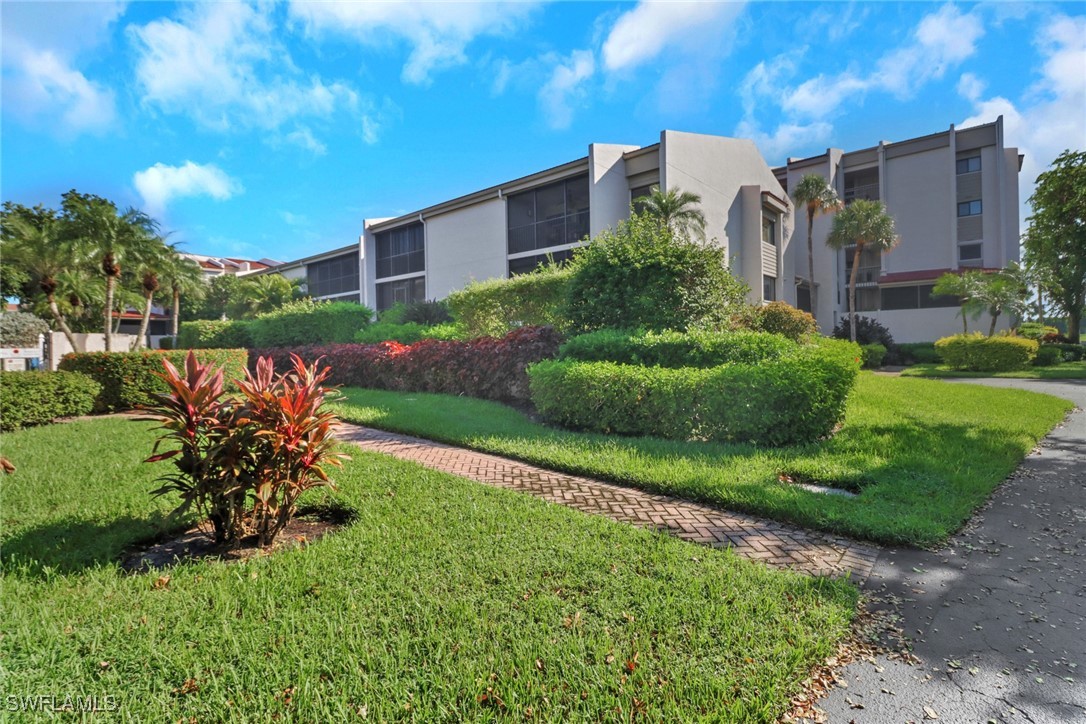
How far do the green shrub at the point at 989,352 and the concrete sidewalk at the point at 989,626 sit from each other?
65.2 ft

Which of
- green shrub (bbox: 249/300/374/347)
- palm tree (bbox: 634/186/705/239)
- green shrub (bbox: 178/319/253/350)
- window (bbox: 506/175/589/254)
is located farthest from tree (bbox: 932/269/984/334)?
green shrub (bbox: 178/319/253/350)

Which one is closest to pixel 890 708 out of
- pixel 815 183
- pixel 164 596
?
pixel 164 596

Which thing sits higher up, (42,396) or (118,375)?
(118,375)

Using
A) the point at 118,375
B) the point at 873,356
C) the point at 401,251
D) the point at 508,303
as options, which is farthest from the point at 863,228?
the point at 118,375

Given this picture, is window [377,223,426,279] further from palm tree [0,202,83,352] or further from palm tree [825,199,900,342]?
palm tree [825,199,900,342]

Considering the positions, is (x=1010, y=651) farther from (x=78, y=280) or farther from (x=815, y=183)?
(x=815, y=183)

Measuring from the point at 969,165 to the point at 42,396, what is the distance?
40.6 m

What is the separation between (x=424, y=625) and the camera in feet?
8.21

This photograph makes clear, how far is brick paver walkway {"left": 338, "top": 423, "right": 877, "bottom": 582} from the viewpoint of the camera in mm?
3400

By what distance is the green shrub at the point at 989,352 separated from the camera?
1942 cm

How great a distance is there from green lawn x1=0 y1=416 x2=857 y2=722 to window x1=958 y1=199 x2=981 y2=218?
36197 mm

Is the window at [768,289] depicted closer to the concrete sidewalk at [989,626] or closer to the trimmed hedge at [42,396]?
the concrete sidewalk at [989,626]

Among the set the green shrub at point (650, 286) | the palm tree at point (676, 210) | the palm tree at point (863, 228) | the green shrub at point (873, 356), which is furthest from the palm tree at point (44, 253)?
the palm tree at point (863, 228)

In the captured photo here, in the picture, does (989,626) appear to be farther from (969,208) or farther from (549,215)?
(969,208)
